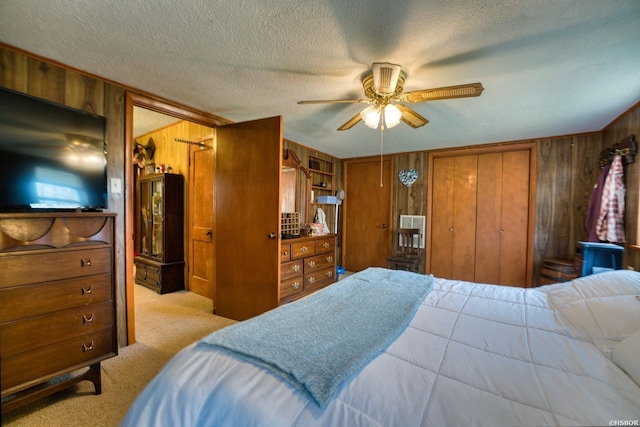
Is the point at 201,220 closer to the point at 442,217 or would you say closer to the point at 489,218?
the point at 442,217

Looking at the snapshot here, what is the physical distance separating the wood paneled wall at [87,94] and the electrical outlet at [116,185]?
2 centimetres

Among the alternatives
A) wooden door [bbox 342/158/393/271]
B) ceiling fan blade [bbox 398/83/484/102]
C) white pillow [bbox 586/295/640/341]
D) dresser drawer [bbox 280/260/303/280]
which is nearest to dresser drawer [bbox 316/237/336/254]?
dresser drawer [bbox 280/260/303/280]

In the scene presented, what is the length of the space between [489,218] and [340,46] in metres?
3.42

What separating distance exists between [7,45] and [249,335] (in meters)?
2.38

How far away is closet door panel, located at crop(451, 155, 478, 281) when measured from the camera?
12.4ft

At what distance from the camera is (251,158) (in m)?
2.53

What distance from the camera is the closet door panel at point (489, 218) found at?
11.9 feet

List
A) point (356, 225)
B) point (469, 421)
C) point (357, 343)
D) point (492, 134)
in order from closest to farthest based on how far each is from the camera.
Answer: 1. point (469, 421)
2. point (357, 343)
3. point (492, 134)
4. point (356, 225)

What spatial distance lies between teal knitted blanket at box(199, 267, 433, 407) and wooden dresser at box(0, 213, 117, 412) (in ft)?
3.57

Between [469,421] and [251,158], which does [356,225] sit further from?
[469,421]

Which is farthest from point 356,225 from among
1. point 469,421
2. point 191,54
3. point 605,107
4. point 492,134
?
point 469,421

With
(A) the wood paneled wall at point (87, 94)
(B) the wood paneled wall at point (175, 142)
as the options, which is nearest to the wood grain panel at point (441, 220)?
(B) the wood paneled wall at point (175, 142)

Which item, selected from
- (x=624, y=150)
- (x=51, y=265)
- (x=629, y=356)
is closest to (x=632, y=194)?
(x=624, y=150)

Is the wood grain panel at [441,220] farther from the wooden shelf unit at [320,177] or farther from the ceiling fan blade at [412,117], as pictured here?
the ceiling fan blade at [412,117]
